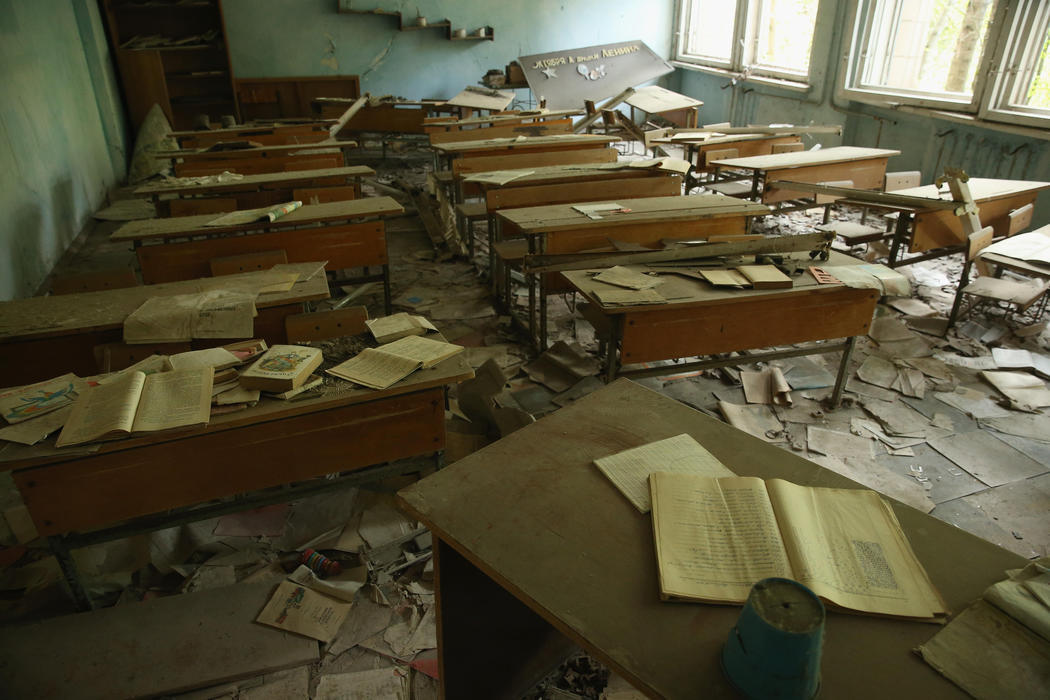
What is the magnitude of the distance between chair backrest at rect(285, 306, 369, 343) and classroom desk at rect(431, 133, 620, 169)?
3.22 m

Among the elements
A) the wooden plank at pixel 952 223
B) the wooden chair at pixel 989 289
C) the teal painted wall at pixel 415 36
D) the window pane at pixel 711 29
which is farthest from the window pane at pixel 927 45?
the teal painted wall at pixel 415 36

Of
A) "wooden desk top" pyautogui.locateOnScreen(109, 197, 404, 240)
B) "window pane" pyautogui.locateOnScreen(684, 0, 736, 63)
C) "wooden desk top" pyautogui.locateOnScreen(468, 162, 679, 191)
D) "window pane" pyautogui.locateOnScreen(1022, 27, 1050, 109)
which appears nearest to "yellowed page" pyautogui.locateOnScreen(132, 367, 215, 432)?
"wooden desk top" pyautogui.locateOnScreen(109, 197, 404, 240)

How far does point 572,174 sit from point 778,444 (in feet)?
7.55

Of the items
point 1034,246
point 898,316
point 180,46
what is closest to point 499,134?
point 898,316

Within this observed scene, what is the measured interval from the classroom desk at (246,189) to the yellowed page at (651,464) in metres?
3.43

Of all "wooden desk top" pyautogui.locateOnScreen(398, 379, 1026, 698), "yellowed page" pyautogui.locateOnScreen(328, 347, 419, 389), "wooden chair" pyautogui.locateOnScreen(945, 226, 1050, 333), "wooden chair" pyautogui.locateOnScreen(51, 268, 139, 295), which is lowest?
"wooden chair" pyautogui.locateOnScreen(945, 226, 1050, 333)

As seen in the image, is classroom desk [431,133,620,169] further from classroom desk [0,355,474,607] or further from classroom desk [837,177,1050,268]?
classroom desk [0,355,474,607]

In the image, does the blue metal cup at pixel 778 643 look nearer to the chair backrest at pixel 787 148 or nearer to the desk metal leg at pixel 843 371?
the desk metal leg at pixel 843 371

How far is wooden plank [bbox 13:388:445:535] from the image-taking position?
1.56m

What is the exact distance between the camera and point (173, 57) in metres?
8.66

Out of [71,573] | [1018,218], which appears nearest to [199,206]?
[71,573]

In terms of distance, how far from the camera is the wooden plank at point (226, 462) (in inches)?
61.4

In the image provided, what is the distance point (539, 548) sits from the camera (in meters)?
1.07

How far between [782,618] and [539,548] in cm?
42
